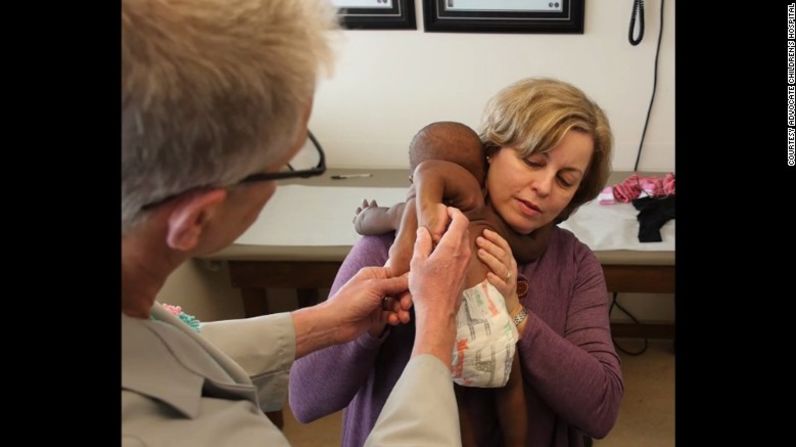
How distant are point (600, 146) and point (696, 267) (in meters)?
0.37

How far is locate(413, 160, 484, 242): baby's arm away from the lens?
46.7 inches

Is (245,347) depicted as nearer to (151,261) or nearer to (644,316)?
(151,261)

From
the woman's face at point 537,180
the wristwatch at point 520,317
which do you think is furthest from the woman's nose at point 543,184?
the wristwatch at point 520,317

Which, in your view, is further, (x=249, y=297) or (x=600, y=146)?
(x=249, y=297)

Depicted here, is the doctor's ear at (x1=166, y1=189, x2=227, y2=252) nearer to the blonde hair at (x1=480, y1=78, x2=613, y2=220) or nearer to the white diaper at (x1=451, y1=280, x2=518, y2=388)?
the white diaper at (x1=451, y1=280, x2=518, y2=388)

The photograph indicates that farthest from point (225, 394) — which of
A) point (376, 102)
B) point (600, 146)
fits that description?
point (376, 102)

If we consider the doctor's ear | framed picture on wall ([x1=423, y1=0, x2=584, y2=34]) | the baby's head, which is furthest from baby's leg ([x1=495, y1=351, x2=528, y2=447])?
framed picture on wall ([x1=423, y1=0, x2=584, y2=34])

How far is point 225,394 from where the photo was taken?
81 cm

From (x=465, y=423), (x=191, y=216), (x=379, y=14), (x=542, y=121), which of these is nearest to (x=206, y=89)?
(x=191, y=216)

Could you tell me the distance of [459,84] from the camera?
263cm

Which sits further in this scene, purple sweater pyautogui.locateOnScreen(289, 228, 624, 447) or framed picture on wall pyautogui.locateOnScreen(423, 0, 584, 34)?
framed picture on wall pyautogui.locateOnScreen(423, 0, 584, 34)

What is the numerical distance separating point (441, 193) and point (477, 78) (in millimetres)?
1479

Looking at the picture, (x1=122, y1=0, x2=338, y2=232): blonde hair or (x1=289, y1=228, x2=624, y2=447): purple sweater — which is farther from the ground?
(x1=122, y1=0, x2=338, y2=232): blonde hair

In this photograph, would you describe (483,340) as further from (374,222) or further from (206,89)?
(206,89)
